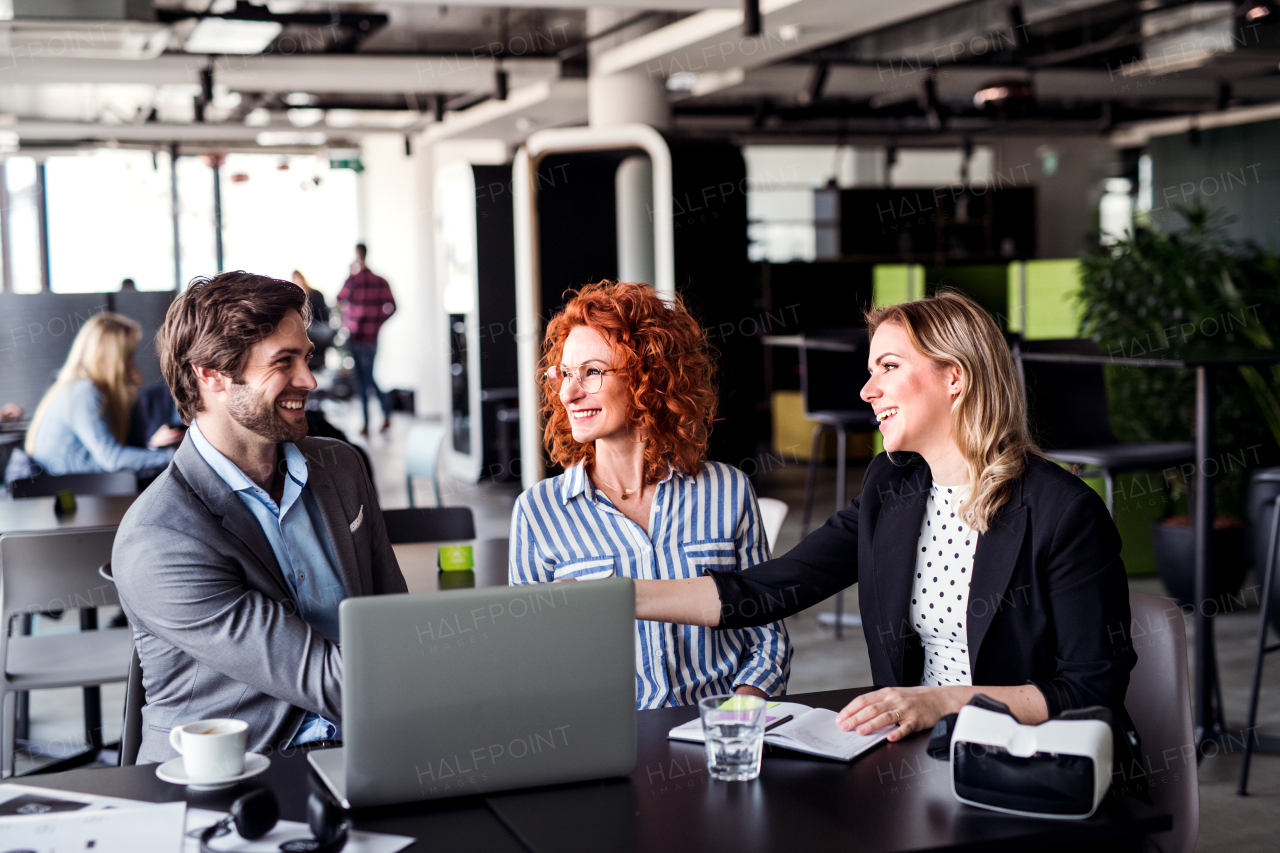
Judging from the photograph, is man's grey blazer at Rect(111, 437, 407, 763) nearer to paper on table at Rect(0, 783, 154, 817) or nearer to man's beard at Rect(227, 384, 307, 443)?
man's beard at Rect(227, 384, 307, 443)

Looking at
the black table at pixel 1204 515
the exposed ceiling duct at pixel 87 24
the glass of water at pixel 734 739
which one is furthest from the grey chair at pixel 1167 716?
the exposed ceiling duct at pixel 87 24

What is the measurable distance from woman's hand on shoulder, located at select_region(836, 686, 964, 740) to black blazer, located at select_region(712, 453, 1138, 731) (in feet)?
0.61

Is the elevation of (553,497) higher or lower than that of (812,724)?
higher

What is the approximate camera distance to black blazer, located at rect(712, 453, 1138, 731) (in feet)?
6.07

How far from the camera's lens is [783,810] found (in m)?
1.43

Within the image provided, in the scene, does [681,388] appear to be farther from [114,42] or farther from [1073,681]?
[114,42]

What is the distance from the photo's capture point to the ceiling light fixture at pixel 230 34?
7.96m

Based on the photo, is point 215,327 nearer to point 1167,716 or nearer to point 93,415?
point 1167,716

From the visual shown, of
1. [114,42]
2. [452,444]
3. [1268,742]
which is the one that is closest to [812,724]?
[1268,742]

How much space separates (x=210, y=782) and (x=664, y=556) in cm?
99

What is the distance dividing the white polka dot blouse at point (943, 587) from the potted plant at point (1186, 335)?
3702 millimetres

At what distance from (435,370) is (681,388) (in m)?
13.0

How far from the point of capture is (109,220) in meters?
16.5

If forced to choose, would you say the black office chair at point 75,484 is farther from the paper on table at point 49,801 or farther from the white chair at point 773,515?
the paper on table at point 49,801
